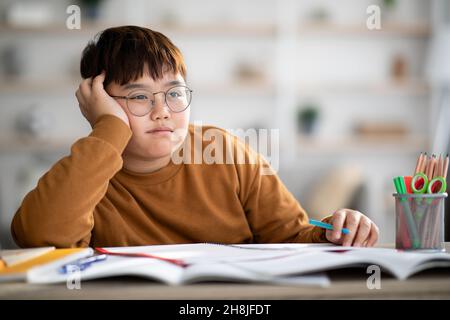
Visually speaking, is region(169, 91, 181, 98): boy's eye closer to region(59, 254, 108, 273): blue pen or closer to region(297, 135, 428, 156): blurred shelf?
region(59, 254, 108, 273): blue pen

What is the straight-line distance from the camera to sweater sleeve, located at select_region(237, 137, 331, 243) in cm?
107

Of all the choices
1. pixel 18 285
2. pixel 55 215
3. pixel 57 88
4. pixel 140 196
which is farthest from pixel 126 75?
pixel 57 88

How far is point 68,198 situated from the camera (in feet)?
2.79

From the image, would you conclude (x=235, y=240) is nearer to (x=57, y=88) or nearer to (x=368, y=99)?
(x=57, y=88)

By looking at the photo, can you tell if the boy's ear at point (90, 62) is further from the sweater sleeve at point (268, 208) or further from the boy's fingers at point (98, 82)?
the sweater sleeve at point (268, 208)

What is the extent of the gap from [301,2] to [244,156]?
330cm

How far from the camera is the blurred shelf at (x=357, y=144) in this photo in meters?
4.18

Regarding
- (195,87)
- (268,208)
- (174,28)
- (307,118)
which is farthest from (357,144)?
(268,208)

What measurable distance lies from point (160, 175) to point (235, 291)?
1.94 ft

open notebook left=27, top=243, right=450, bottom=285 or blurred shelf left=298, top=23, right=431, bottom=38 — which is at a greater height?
blurred shelf left=298, top=23, right=431, bottom=38

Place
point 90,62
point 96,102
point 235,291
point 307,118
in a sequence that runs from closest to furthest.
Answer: point 235,291 → point 96,102 → point 90,62 → point 307,118

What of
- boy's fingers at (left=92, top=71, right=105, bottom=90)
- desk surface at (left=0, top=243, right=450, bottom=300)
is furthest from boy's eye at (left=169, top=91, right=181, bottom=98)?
desk surface at (left=0, top=243, right=450, bottom=300)

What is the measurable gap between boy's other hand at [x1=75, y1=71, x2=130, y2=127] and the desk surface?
0.48 m

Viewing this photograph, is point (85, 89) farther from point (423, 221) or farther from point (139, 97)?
point (423, 221)
